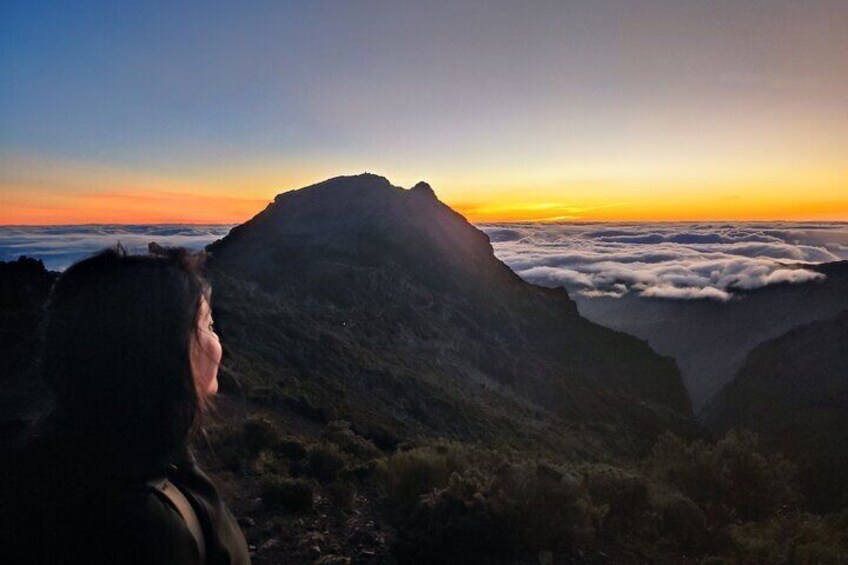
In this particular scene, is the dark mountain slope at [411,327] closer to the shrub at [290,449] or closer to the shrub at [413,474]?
the shrub at [290,449]

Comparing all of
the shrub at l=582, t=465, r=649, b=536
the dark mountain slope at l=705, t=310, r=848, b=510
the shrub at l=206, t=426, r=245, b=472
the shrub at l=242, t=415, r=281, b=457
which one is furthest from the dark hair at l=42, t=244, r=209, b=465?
the dark mountain slope at l=705, t=310, r=848, b=510

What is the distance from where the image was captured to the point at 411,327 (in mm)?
37312

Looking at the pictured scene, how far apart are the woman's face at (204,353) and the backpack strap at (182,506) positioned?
26 centimetres

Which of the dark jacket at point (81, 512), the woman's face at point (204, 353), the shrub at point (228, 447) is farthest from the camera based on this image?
the shrub at point (228, 447)

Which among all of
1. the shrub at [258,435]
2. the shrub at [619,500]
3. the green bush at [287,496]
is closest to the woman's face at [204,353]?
the green bush at [287,496]

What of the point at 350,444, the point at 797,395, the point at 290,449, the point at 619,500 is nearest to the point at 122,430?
the point at 619,500

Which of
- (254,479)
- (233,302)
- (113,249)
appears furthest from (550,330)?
(113,249)

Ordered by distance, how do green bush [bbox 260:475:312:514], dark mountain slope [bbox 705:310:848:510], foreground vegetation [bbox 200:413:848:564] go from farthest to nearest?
dark mountain slope [bbox 705:310:848:510] < green bush [bbox 260:475:312:514] < foreground vegetation [bbox 200:413:848:564]

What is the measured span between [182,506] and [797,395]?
10255 centimetres

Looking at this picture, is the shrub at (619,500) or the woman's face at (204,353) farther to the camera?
the shrub at (619,500)

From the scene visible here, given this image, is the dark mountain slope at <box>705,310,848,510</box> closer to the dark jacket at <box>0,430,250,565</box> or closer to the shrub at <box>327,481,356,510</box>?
the shrub at <box>327,481,356,510</box>

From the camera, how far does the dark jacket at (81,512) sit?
1.34 meters

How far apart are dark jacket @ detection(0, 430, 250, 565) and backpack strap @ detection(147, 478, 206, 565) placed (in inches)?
0.5

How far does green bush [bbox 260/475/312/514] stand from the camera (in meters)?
7.01
